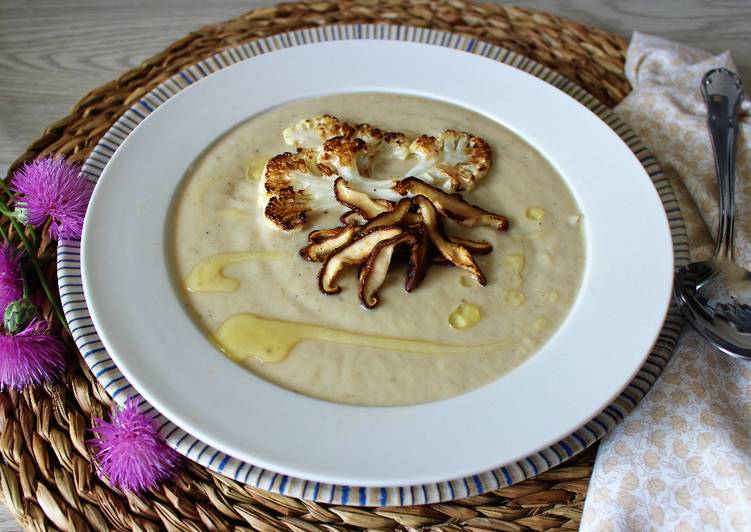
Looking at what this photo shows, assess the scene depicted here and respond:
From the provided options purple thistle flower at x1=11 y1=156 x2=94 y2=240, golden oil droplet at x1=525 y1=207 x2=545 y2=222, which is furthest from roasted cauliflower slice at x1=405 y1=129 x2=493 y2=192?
purple thistle flower at x1=11 y1=156 x2=94 y2=240

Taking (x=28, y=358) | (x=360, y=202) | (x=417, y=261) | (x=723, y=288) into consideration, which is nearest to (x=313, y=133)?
(x=360, y=202)

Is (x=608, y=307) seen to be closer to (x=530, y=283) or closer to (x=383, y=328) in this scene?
(x=530, y=283)

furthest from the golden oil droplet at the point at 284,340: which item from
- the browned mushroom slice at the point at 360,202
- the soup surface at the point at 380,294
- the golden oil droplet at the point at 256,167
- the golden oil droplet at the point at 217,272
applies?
the golden oil droplet at the point at 256,167

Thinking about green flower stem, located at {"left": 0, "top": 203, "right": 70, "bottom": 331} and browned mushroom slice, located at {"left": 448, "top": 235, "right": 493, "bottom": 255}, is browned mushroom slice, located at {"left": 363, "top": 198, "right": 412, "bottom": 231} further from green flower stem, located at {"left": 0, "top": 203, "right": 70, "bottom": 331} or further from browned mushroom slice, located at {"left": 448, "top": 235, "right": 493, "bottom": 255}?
green flower stem, located at {"left": 0, "top": 203, "right": 70, "bottom": 331}

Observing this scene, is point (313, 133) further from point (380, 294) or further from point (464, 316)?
point (464, 316)

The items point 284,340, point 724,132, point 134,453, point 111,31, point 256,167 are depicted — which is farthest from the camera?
point 111,31

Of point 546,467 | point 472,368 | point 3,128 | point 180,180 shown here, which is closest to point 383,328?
point 472,368

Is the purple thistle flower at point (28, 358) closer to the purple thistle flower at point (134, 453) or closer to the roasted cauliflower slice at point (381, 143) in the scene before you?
the purple thistle flower at point (134, 453)
